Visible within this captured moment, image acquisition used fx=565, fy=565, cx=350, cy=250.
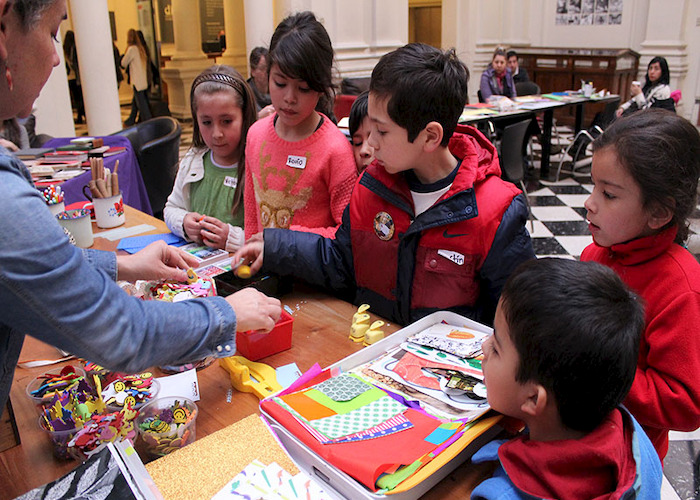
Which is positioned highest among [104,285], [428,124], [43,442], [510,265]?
[428,124]

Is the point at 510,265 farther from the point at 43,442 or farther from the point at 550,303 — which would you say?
the point at 43,442

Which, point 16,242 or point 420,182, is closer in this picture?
point 16,242

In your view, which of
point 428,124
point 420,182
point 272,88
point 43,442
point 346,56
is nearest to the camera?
point 43,442

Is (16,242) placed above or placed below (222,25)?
below

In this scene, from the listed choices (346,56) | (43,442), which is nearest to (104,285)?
(43,442)

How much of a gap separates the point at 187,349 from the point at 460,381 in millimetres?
583

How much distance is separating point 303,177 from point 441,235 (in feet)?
2.33

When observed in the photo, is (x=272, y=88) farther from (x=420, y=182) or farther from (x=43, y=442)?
(x=43, y=442)

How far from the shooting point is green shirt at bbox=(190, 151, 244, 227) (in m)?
2.50

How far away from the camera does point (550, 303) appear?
0.94 m

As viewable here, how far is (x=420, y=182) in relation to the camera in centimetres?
166

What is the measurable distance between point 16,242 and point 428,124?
3.52 feet

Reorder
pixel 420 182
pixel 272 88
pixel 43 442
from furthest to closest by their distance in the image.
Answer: pixel 272 88 → pixel 420 182 → pixel 43 442

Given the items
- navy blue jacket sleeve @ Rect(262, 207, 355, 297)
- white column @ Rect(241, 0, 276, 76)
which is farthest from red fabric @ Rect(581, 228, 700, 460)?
white column @ Rect(241, 0, 276, 76)
